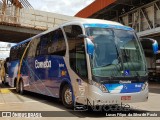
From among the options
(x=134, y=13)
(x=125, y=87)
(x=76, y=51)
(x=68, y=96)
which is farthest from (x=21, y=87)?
(x=134, y=13)

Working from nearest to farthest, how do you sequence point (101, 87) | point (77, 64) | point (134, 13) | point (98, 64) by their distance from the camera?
point (101, 87)
point (98, 64)
point (77, 64)
point (134, 13)

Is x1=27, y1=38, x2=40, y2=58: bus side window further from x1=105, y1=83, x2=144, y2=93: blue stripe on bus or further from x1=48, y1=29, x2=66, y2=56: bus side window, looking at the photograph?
x1=105, y1=83, x2=144, y2=93: blue stripe on bus

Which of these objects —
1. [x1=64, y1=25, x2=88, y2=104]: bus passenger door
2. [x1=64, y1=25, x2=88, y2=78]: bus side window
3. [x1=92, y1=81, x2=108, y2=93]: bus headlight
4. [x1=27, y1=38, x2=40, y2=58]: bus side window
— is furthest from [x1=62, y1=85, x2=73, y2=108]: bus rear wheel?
[x1=27, y1=38, x2=40, y2=58]: bus side window

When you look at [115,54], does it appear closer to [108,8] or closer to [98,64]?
[98,64]

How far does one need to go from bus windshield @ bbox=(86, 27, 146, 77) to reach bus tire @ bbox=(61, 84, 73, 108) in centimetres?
186

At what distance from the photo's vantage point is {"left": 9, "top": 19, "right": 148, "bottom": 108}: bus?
9305 mm

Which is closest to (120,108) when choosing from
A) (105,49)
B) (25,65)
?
(105,49)

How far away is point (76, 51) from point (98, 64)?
3.99 ft

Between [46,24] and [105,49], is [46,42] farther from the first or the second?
[46,24]

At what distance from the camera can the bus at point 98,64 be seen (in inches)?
366

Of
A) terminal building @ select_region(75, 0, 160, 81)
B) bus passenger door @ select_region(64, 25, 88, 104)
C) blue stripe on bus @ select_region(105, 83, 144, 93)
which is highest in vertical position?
terminal building @ select_region(75, 0, 160, 81)

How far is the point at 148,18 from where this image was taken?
3177cm

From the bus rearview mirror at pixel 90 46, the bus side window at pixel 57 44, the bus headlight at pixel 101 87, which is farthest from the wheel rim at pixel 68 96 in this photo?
the bus rearview mirror at pixel 90 46

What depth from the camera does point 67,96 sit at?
1097 centimetres
